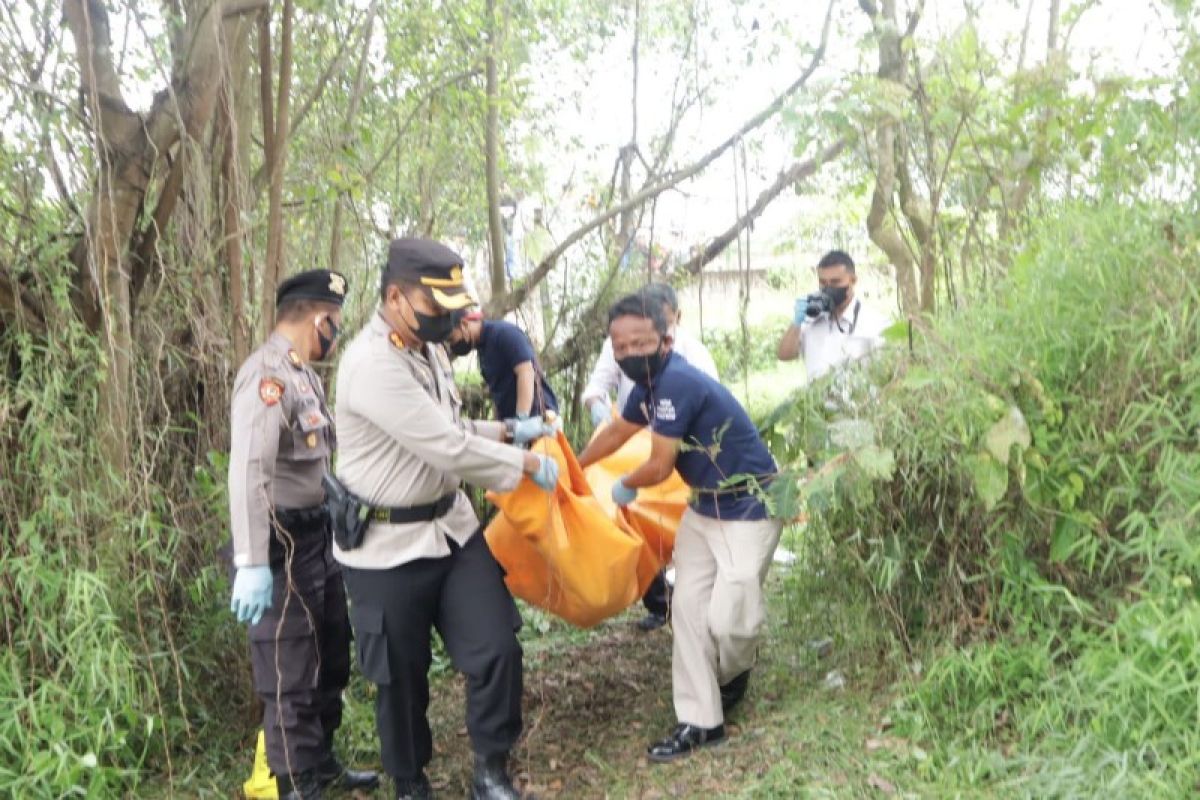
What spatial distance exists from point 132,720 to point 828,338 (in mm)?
3360

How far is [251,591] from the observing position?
10.7 ft

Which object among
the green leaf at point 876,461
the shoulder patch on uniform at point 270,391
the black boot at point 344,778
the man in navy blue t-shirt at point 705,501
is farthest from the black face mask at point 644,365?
the black boot at point 344,778

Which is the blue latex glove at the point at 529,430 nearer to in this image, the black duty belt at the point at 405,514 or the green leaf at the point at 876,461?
the black duty belt at the point at 405,514

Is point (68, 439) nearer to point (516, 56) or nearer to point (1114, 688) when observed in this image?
point (1114, 688)

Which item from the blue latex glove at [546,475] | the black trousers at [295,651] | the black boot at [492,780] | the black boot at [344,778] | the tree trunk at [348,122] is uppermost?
the tree trunk at [348,122]

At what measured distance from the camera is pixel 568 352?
22.8 ft

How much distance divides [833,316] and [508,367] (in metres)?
1.60

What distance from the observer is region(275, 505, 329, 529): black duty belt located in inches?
137

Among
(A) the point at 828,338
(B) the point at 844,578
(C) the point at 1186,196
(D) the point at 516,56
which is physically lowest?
(B) the point at 844,578

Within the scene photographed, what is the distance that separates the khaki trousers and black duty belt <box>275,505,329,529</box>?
4.36 ft

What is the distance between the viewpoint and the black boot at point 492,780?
3.32m

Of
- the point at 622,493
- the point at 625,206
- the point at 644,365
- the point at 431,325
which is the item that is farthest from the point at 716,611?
the point at 625,206

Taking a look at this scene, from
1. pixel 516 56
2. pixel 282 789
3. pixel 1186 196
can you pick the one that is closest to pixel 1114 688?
pixel 1186 196

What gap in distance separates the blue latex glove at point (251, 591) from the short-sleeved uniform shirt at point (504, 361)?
182 centimetres
